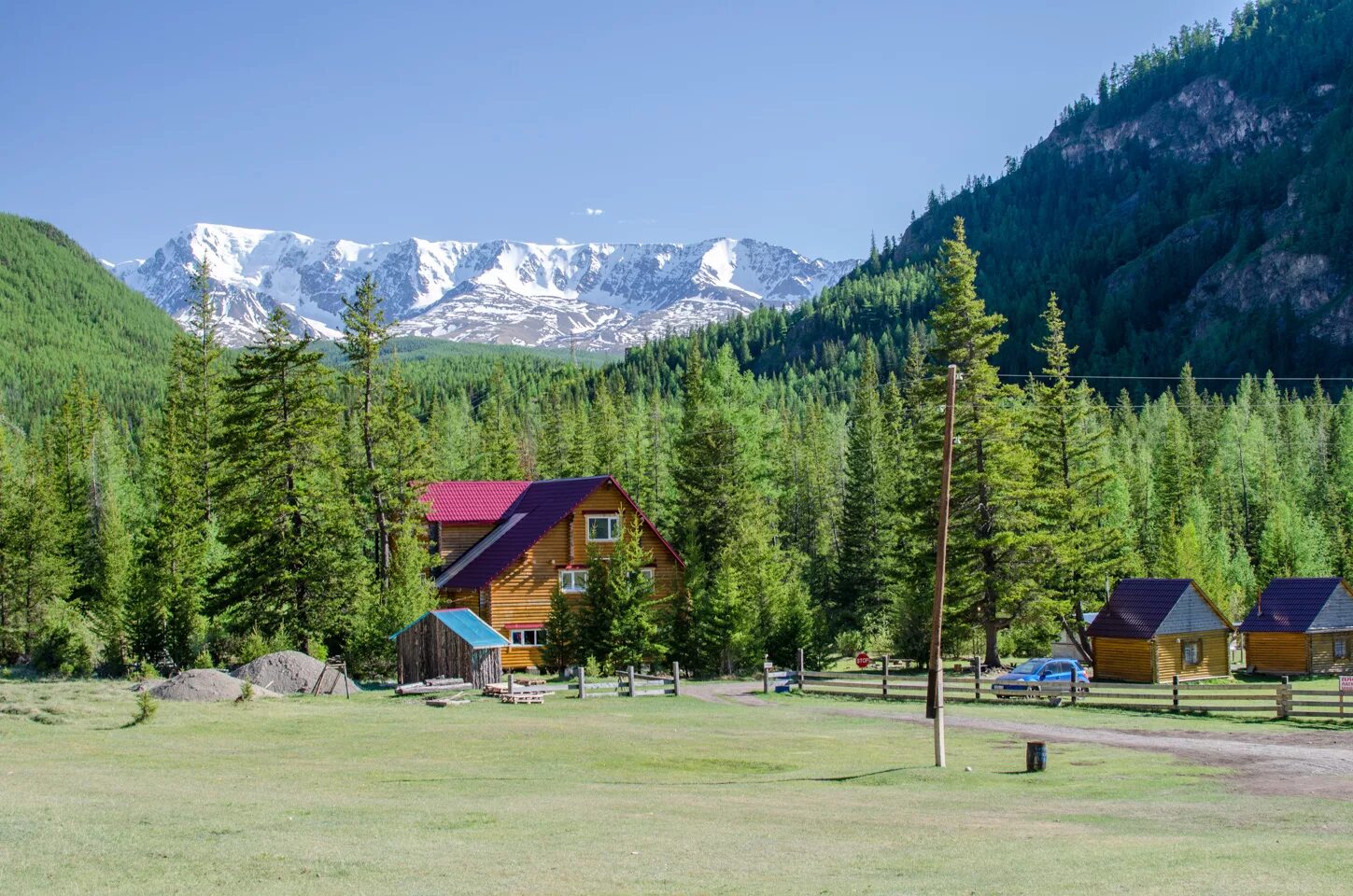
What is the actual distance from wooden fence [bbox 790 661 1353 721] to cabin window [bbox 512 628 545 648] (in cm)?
1472

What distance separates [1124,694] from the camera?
40.4 metres

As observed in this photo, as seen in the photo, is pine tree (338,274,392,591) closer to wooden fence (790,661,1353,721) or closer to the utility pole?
wooden fence (790,661,1353,721)

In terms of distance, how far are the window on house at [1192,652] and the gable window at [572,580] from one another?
28.6 metres

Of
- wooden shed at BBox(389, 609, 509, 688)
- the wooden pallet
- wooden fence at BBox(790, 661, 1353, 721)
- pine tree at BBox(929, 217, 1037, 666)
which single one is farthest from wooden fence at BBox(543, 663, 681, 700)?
pine tree at BBox(929, 217, 1037, 666)

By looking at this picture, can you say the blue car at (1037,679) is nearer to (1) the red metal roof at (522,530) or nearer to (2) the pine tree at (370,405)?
(1) the red metal roof at (522,530)

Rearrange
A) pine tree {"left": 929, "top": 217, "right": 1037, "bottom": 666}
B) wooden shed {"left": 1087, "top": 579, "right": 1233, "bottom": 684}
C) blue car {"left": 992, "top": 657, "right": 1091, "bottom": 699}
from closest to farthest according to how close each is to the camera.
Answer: blue car {"left": 992, "top": 657, "right": 1091, "bottom": 699}, pine tree {"left": 929, "top": 217, "right": 1037, "bottom": 666}, wooden shed {"left": 1087, "top": 579, "right": 1233, "bottom": 684}

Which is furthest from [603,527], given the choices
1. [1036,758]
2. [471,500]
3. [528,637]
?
[1036,758]

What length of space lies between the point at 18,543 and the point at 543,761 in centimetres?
5247

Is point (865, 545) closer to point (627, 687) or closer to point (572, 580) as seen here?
point (572, 580)

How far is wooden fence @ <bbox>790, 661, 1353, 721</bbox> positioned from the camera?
36938 millimetres

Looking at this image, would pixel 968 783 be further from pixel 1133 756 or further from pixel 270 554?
pixel 270 554

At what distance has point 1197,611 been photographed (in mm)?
55188

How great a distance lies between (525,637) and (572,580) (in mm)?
3694

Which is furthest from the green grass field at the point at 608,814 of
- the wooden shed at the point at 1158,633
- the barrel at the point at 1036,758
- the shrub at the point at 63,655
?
the wooden shed at the point at 1158,633
